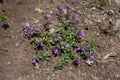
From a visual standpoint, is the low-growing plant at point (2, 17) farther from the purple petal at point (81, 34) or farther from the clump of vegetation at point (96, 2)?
the clump of vegetation at point (96, 2)

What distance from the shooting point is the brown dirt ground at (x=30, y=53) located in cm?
471

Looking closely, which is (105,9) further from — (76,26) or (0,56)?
(0,56)

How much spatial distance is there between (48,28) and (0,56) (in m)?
1.16

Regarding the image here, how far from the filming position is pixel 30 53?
16.1 ft

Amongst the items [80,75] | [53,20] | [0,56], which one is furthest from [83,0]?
[0,56]

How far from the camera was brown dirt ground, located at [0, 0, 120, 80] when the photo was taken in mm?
4711

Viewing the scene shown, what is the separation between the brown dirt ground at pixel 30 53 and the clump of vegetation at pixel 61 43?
0.43 feet

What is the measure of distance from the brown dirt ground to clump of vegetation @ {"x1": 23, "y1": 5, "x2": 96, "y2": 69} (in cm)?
13

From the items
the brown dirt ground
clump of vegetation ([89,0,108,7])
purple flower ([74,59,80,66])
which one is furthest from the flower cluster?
clump of vegetation ([89,0,108,7])

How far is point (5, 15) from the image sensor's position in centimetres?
534

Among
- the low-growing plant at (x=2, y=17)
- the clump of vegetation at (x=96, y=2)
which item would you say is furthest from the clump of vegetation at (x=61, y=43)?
the clump of vegetation at (x=96, y=2)

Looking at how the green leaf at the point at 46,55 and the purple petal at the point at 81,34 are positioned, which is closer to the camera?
the green leaf at the point at 46,55

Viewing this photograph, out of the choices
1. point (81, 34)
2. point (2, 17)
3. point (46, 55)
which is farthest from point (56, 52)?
point (2, 17)

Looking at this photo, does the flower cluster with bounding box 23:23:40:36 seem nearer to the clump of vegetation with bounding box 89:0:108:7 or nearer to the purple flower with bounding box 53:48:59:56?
the purple flower with bounding box 53:48:59:56
